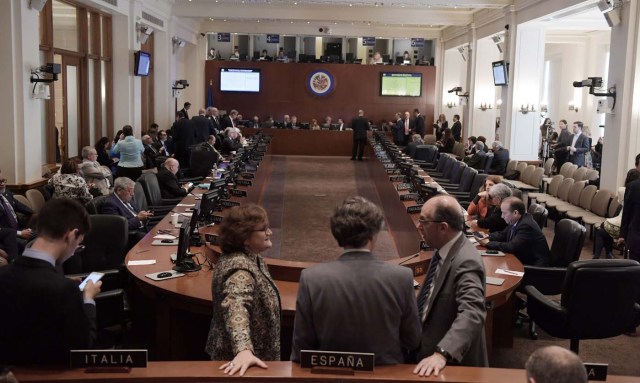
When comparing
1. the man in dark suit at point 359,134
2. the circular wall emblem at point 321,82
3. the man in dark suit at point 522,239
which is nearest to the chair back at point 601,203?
the man in dark suit at point 522,239

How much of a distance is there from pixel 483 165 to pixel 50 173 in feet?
26.7

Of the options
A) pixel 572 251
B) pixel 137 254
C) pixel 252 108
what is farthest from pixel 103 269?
pixel 252 108

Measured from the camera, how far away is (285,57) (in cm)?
2409

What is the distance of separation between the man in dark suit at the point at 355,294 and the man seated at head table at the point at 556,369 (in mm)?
788

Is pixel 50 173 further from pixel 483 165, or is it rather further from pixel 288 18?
pixel 288 18

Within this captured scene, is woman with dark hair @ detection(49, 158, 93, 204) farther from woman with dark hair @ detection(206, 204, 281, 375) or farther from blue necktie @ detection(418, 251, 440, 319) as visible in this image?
blue necktie @ detection(418, 251, 440, 319)

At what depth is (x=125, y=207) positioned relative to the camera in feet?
22.6

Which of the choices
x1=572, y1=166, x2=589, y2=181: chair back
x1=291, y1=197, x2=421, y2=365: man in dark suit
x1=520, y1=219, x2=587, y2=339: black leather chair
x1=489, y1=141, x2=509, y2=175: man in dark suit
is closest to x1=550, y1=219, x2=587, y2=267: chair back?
x1=520, y1=219, x2=587, y2=339: black leather chair

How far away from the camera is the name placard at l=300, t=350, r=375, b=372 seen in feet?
8.55

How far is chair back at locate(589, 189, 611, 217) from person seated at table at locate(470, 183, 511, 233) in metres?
2.83

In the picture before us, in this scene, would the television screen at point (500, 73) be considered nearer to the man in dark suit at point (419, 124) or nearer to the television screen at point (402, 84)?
the man in dark suit at point (419, 124)

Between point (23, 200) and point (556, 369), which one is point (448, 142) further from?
point (556, 369)

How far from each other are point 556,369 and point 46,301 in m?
1.75

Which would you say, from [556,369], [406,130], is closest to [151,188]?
[556,369]
